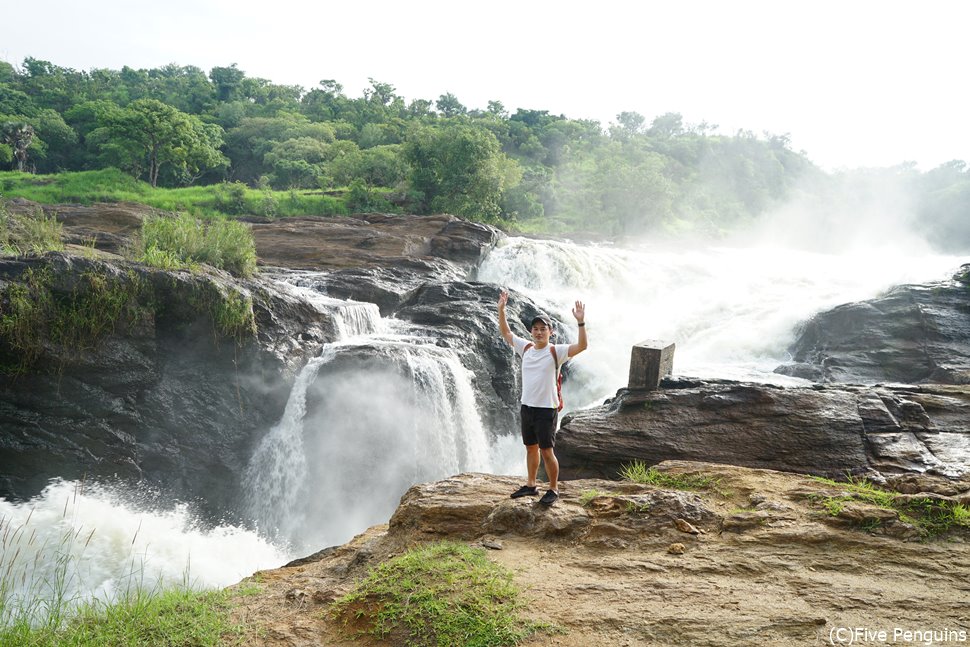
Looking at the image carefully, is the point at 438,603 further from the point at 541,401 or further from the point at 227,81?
the point at 227,81

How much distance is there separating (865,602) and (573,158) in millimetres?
53467

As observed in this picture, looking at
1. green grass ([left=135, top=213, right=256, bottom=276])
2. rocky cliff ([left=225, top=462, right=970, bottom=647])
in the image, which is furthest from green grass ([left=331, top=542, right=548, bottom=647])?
green grass ([left=135, top=213, right=256, bottom=276])

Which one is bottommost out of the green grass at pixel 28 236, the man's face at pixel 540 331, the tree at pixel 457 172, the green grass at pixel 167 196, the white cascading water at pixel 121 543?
the white cascading water at pixel 121 543

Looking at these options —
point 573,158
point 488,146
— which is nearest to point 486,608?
point 488,146

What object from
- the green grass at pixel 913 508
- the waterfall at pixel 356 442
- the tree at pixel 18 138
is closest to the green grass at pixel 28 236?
the waterfall at pixel 356 442

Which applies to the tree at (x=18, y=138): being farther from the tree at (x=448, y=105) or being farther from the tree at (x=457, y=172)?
the tree at (x=448, y=105)

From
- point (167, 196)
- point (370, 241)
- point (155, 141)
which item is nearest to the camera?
point (370, 241)

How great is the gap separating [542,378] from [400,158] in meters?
27.6

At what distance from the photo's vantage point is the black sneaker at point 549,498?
4.45 metres

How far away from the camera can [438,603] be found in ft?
10.8

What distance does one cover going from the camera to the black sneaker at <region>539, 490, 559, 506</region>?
445 centimetres

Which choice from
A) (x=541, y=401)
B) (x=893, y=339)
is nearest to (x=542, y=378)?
(x=541, y=401)

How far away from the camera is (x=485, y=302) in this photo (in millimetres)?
12445

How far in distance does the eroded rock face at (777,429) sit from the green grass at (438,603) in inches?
131
